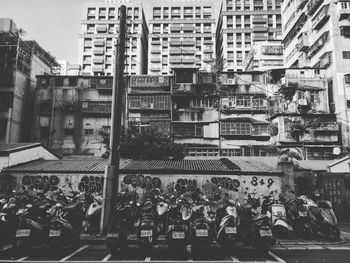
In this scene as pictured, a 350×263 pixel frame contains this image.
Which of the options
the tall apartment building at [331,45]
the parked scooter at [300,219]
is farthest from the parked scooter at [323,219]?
the tall apartment building at [331,45]

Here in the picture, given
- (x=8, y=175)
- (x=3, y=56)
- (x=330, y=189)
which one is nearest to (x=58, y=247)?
(x=8, y=175)

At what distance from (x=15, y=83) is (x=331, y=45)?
39.1 meters

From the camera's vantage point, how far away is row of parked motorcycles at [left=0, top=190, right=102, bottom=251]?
27.0 ft

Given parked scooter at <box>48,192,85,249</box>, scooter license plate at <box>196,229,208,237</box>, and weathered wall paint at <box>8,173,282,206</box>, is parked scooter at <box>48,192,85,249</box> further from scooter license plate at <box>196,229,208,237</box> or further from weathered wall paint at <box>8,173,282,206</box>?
weathered wall paint at <box>8,173,282,206</box>

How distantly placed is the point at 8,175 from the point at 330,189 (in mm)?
17616

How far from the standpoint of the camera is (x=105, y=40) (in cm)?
7750

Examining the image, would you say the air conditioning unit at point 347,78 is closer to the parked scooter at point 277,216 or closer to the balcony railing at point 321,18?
the balcony railing at point 321,18

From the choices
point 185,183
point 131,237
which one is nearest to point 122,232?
point 131,237

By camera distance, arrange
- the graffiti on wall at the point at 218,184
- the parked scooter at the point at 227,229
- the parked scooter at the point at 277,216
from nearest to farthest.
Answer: the parked scooter at the point at 227,229, the parked scooter at the point at 277,216, the graffiti on wall at the point at 218,184

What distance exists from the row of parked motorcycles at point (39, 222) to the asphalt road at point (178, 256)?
0.29 m

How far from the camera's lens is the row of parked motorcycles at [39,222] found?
823cm

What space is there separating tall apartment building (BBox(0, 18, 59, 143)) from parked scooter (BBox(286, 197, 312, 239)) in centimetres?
3619

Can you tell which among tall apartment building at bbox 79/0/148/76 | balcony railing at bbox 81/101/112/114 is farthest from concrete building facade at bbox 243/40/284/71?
balcony railing at bbox 81/101/112/114

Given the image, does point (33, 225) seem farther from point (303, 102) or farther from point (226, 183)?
point (303, 102)
